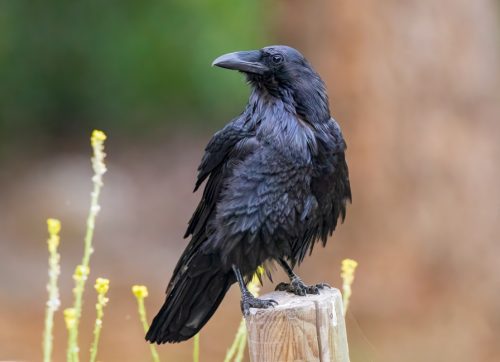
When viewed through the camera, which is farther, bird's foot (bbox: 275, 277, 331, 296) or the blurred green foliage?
the blurred green foliage

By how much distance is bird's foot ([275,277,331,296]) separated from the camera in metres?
4.21

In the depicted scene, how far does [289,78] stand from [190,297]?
1024 mm

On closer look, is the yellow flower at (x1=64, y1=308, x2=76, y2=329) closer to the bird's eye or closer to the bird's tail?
the bird's tail

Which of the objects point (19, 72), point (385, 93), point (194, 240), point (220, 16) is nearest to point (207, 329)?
point (385, 93)

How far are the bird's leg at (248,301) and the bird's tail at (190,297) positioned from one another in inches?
4.7

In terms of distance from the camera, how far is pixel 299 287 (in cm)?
433

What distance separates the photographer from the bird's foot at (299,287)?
421 cm

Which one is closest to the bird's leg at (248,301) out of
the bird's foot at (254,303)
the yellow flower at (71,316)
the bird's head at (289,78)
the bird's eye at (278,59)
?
the bird's foot at (254,303)

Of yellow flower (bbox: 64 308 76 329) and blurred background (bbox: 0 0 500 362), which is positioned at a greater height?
blurred background (bbox: 0 0 500 362)

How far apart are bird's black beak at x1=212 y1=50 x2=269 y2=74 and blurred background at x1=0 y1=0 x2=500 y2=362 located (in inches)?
94.4

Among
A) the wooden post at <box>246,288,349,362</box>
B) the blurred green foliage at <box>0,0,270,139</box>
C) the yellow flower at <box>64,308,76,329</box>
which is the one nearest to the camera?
the wooden post at <box>246,288,349,362</box>

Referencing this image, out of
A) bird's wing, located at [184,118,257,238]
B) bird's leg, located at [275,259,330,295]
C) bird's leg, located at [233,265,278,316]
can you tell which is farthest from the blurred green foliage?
bird's leg, located at [275,259,330,295]

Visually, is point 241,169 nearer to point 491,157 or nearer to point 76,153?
point 491,157

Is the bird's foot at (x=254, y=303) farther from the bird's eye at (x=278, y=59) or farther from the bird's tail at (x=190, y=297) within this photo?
the bird's eye at (x=278, y=59)
